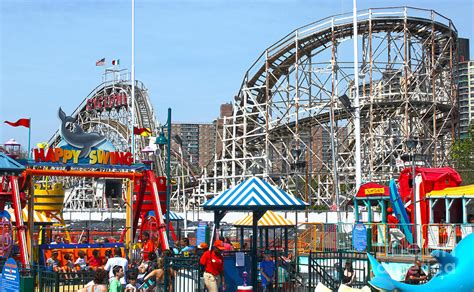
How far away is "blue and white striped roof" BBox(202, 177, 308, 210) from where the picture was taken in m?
16.1

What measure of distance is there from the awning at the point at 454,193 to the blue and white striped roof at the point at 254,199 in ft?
27.4

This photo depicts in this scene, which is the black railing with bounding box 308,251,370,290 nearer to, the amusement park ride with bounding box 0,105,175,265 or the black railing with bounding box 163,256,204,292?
the black railing with bounding box 163,256,204,292

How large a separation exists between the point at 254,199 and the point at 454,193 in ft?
31.7

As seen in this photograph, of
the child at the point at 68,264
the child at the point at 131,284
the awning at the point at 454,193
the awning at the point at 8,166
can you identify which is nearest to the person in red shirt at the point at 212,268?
the child at the point at 131,284

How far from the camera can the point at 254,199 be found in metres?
16.2

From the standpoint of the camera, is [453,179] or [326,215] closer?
[453,179]

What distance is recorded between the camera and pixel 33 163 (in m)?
22.5

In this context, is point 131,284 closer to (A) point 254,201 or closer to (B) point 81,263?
(A) point 254,201

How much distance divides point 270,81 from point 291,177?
19.4ft

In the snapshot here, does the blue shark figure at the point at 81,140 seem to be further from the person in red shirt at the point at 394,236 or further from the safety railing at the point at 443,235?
the safety railing at the point at 443,235

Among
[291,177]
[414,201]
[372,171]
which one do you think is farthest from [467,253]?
[291,177]

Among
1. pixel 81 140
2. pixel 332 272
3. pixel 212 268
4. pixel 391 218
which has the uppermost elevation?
pixel 81 140

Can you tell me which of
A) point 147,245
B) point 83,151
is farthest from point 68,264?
point 83,151

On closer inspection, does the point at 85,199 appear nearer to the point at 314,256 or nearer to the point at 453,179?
the point at 453,179
